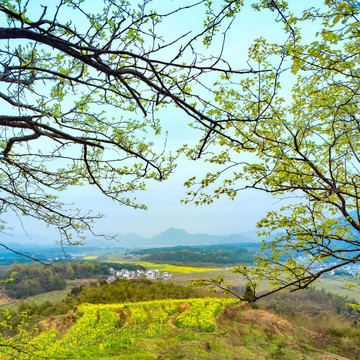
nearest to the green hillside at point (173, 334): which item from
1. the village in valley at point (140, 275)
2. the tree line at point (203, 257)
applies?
the village in valley at point (140, 275)

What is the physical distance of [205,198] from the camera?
4.41 metres

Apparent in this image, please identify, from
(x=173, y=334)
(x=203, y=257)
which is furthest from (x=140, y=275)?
(x=203, y=257)

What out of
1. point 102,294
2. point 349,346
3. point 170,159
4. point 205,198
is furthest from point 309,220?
point 102,294

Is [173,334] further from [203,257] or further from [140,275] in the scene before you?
[203,257]

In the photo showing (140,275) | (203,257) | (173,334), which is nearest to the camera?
(173,334)

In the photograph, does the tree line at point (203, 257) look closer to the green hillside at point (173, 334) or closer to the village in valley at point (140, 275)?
the village in valley at point (140, 275)

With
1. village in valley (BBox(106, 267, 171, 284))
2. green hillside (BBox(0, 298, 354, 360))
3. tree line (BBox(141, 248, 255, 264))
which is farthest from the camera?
tree line (BBox(141, 248, 255, 264))

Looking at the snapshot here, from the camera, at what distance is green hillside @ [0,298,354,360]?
6.98 m

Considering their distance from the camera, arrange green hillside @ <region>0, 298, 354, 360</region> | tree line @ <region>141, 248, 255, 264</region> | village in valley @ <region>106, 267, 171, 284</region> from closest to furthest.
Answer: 1. green hillside @ <region>0, 298, 354, 360</region>
2. village in valley @ <region>106, 267, 171, 284</region>
3. tree line @ <region>141, 248, 255, 264</region>

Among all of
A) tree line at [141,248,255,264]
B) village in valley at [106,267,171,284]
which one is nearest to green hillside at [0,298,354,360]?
village in valley at [106,267,171,284]

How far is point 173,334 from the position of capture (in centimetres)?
963

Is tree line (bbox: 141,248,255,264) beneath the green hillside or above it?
beneath

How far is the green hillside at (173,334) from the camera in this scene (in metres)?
6.98

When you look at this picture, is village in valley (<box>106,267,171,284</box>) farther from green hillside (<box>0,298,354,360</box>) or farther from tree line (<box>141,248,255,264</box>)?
tree line (<box>141,248,255,264</box>)
